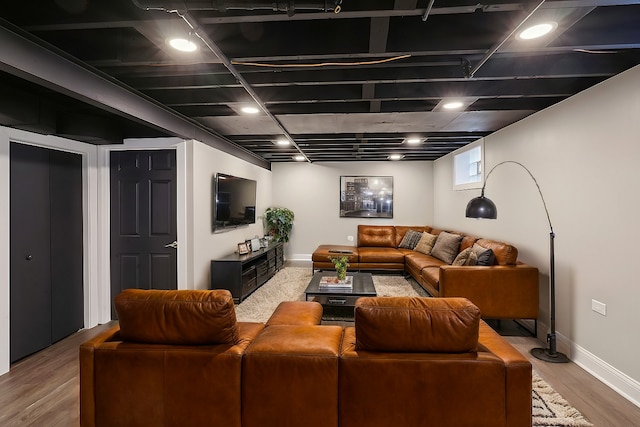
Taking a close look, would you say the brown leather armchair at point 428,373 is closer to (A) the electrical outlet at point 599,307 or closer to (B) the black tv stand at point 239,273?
(A) the electrical outlet at point 599,307

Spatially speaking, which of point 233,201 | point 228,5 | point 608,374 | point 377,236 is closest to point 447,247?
point 377,236

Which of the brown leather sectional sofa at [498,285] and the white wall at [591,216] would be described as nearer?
the white wall at [591,216]

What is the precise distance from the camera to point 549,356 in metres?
2.95

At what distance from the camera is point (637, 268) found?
230 centimetres

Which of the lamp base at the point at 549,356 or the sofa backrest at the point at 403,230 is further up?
the sofa backrest at the point at 403,230

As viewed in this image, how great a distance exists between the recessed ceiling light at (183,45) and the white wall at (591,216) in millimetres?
3040

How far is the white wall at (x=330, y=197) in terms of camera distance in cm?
738

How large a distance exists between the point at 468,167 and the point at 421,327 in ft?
15.8

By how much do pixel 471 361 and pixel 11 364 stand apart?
12.1ft

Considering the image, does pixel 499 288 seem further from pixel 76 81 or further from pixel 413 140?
pixel 76 81

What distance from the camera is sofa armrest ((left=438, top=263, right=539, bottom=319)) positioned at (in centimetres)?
338

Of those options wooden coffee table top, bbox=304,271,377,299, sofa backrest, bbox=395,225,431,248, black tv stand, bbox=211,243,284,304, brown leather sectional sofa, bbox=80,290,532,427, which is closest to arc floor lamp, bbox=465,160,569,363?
wooden coffee table top, bbox=304,271,377,299

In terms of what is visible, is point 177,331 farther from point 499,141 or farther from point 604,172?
point 499,141

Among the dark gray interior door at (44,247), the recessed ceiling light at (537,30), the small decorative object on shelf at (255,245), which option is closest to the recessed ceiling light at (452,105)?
the recessed ceiling light at (537,30)
